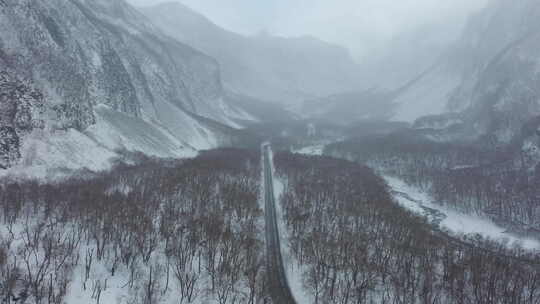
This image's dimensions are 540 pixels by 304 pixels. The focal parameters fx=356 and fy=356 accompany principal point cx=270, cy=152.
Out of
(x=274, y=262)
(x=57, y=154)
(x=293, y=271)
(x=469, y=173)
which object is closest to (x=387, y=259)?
(x=293, y=271)

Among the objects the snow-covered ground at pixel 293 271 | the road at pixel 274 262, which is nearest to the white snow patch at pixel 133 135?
the road at pixel 274 262

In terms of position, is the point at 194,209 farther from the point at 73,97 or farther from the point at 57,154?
the point at 73,97

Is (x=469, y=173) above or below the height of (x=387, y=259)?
above

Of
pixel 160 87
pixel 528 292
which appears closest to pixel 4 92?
pixel 528 292

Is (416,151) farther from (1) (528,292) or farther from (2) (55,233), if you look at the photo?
(2) (55,233)

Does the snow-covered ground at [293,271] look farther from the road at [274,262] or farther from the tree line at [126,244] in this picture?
the tree line at [126,244]

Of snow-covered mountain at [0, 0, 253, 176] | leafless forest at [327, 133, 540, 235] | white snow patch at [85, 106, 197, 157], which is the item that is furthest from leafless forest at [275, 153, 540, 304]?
snow-covered mountain at [0, 0, 253, 176]
